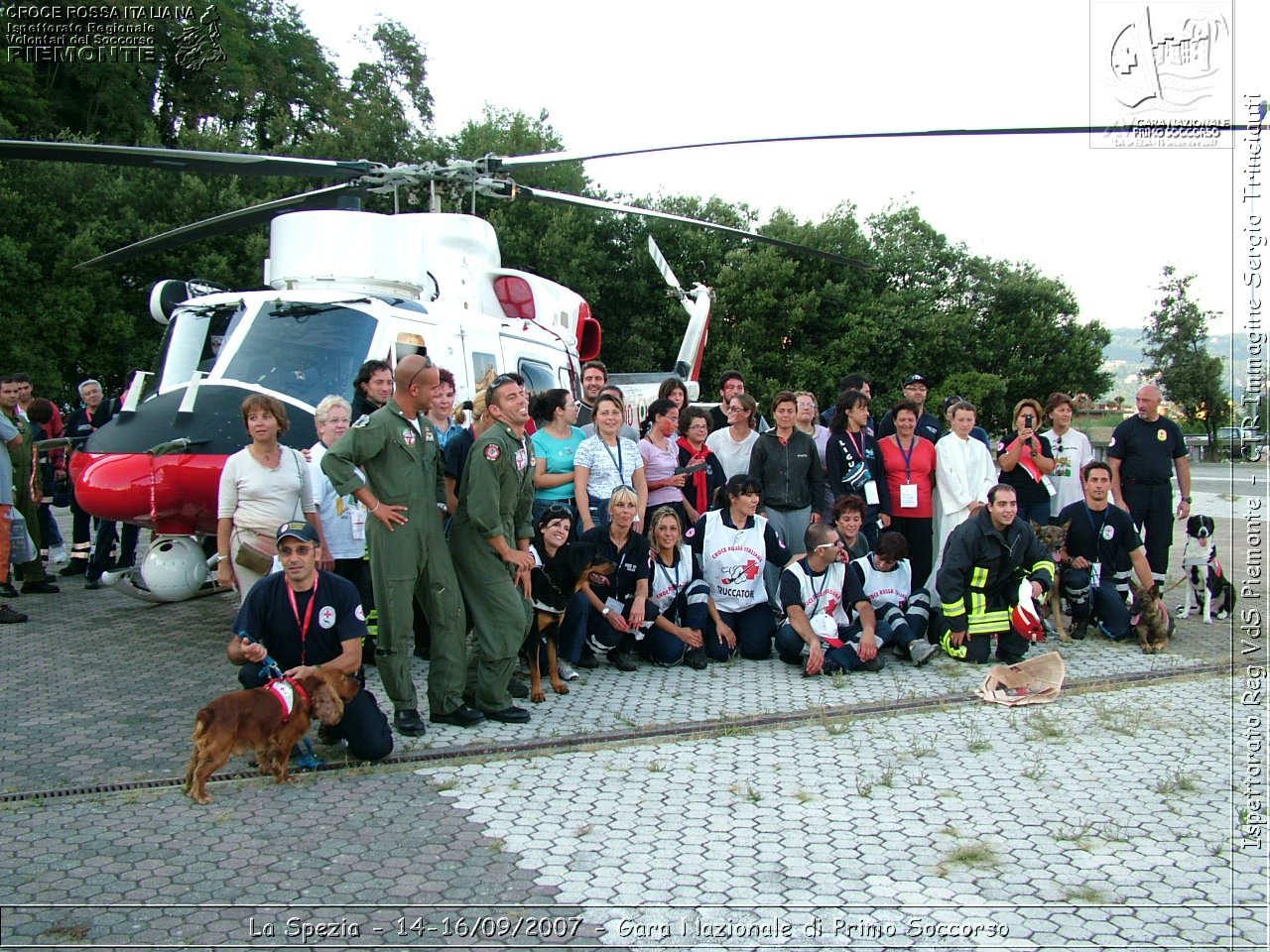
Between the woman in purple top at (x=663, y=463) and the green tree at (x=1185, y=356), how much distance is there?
103ft

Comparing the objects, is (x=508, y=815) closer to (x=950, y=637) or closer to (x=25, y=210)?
(x=950, y=637)

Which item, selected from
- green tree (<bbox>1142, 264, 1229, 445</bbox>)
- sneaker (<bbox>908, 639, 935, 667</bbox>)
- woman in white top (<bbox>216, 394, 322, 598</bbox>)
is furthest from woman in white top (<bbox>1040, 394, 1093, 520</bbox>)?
green tree (<bbox>1142, 264, 1229, 445</bbox>)

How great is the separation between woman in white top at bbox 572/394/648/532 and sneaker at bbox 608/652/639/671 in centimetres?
89

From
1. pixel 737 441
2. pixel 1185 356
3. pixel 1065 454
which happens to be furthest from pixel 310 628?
pixel 1185 356

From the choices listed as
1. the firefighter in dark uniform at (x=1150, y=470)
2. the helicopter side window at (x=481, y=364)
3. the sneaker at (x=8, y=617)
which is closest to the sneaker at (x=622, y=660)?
the helicopter side window at (x=481, y=364)

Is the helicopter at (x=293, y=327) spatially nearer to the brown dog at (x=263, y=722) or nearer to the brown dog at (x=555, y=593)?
the brown dog at (x=555, y=593)

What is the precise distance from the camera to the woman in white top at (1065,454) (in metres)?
8.98

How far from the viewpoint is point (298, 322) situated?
8062 mm

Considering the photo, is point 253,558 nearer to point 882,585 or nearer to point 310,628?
point 310,628

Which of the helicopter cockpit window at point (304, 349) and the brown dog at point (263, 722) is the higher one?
the helicopter cockpit window at point (304, 349)

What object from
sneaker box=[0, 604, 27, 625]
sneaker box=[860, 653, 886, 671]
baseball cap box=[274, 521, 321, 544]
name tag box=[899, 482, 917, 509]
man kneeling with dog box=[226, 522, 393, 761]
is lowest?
sneaker box=[860, 653, 886, 671]

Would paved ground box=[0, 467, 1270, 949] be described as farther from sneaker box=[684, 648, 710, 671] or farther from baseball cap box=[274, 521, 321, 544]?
baseball cap box=[274, 521, 321, 544]

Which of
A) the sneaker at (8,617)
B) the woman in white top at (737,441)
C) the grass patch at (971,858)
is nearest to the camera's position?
the grass patch at (971,858)

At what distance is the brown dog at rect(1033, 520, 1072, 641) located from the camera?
798cm
